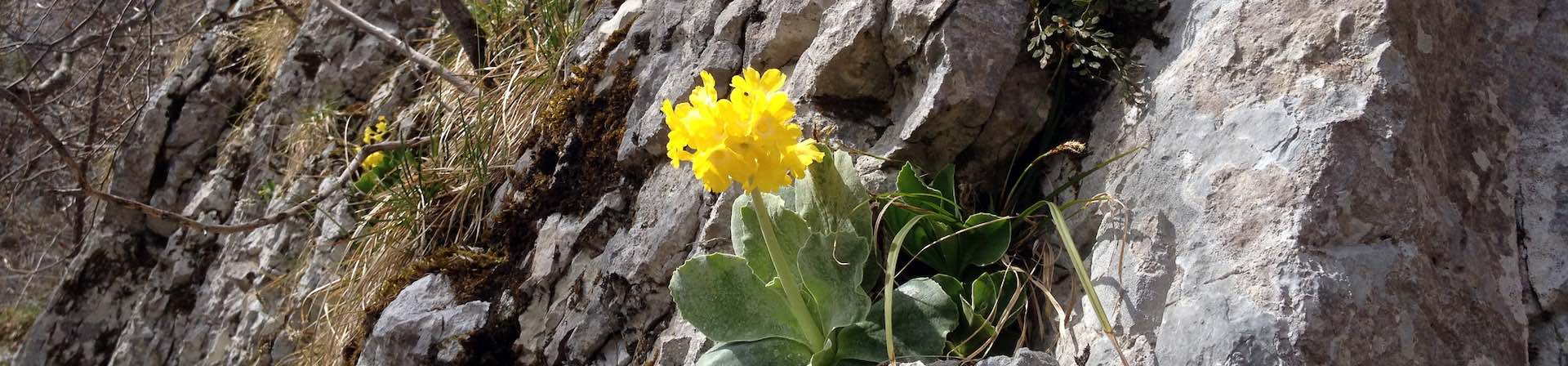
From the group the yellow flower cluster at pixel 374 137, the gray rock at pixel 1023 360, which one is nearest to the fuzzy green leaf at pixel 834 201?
the gray rock at pixel 1023 360

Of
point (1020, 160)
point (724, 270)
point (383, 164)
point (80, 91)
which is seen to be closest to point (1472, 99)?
point (1020, 160)

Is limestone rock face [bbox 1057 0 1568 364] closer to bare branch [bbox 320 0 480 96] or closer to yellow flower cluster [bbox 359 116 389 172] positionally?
bare branch [bbox 320 0 480 96]

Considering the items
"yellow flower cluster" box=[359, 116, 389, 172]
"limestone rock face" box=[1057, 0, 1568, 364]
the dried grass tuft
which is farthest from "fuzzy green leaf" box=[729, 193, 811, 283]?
"yellow flower cluster" box=[359, 116, 389, 172]

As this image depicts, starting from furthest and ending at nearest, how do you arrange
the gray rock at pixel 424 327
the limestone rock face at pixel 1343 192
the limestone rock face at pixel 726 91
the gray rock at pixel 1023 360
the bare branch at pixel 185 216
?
1. the bare branch at pixel 185 216
2. the gray rock at pixel 424 327
3. the limestone rock face at pixel 726 91
4. the gray rock at pixel 1023 360
5. the limestone rock face at pixel 1343 192

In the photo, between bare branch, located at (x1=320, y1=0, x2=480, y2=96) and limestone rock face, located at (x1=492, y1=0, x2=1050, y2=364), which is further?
bare branch, located at (x1=320, y1=0, x2=480, y2=96)

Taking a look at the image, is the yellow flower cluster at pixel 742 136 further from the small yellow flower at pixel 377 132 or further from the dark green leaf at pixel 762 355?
the small yellow flower at pixel 377 132

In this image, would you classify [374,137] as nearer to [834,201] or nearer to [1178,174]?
[834,201]

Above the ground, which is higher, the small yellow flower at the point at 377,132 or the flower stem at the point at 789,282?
the flower stem at the point at 789,282

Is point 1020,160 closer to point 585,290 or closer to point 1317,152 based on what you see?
point 1317,152
